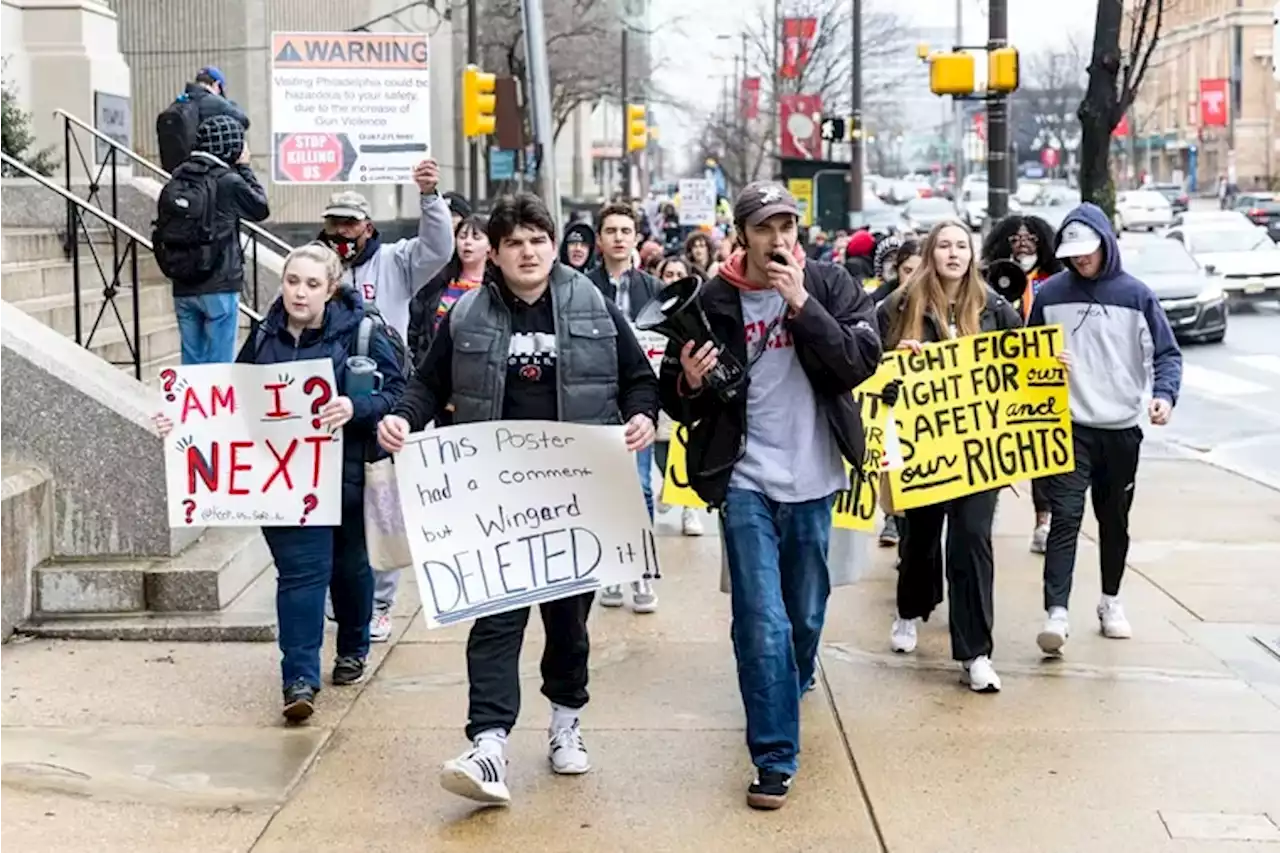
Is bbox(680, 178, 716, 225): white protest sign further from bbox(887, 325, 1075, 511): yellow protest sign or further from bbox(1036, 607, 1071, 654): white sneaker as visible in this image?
bbox(1036, 607, 1071, 654): white sneaker

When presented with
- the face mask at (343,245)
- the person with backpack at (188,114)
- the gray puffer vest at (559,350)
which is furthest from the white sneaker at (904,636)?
the person with backpack at (188,114)

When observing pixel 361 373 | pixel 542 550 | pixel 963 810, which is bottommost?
pixel 963 810

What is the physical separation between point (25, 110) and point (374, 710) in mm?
10240

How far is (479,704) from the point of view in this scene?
18.0ft

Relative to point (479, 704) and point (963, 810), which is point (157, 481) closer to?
point (479, 704)

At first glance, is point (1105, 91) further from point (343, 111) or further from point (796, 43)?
point (796, 43)

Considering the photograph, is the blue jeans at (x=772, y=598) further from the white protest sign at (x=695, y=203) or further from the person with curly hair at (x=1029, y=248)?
the white protest sign at (x=695, y=203)

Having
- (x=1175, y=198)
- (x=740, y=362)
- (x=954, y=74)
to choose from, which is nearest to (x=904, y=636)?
(x=740, y=362)

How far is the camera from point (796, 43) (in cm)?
4909

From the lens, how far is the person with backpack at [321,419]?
250 inches

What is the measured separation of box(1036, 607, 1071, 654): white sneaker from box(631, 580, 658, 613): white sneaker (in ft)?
5.91

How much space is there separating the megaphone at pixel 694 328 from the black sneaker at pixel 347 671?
2.07m

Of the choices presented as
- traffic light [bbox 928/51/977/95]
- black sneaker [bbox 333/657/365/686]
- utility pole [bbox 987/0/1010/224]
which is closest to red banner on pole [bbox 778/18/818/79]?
utility pole [bbox 987/0/1010/224]

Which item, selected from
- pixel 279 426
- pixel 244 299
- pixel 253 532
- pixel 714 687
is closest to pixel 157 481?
pixel 253 532
